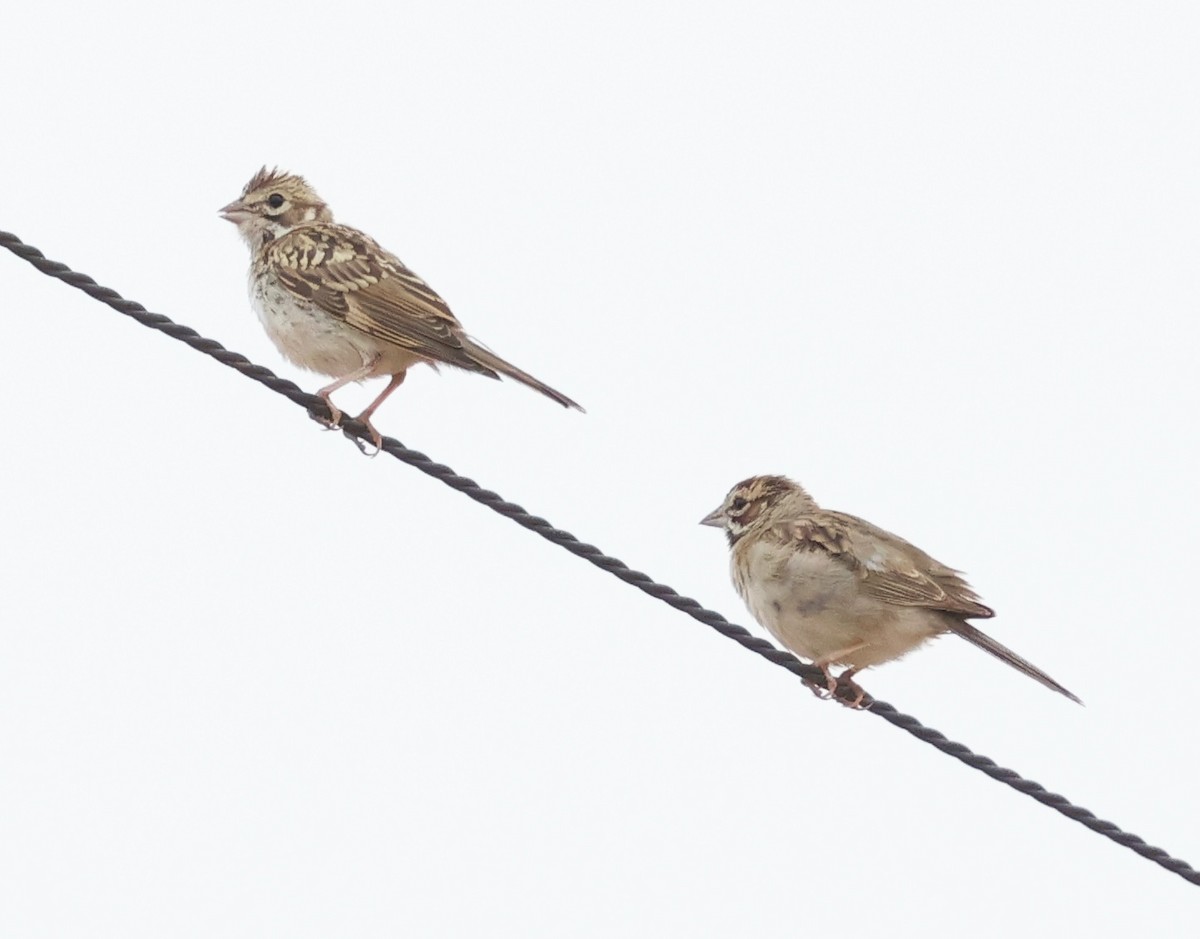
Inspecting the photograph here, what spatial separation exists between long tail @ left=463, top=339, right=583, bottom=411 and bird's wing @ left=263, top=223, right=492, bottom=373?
29 mm

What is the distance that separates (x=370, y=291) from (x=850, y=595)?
272 cm

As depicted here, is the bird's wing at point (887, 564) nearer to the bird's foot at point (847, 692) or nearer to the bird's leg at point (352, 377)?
the bird's foot at point (847, 692)

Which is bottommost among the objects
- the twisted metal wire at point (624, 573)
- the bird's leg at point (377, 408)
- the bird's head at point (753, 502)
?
the twisted metal wire at point (624, 573)

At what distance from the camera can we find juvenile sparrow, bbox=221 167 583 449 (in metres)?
9.27

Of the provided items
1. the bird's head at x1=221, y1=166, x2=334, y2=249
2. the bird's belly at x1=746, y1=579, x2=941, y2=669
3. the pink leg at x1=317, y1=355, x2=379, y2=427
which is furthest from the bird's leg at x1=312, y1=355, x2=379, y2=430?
the bird's belly at x1=746, y1=579, x2=941, y2=669

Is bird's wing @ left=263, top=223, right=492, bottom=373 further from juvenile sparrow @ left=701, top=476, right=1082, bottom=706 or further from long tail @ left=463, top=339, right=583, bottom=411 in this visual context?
juvenile sparrow @ left=701, top=476, right=1082, bottom=706

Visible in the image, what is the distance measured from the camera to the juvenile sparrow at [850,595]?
29.6ft

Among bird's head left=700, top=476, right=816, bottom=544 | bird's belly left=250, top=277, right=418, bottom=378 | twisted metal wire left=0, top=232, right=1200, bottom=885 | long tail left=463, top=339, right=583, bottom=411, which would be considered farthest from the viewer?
bird's head left=700, top=476, right=816, bottom=544

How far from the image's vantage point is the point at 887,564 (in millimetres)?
9234

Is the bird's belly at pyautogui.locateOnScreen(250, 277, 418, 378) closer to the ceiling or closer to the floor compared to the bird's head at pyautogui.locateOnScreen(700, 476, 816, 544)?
closer to the floor

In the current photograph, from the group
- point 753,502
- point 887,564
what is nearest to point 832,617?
point 887,564

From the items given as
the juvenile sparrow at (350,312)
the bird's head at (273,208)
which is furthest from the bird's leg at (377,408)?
the bird's head at (273,208)

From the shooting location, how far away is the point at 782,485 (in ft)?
35.1

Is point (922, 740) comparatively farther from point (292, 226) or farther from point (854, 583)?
point (292, 226)
